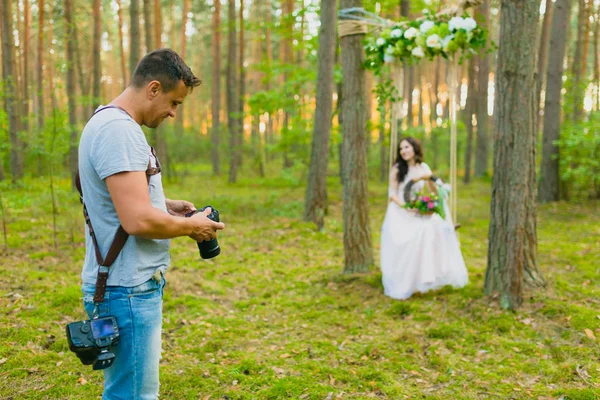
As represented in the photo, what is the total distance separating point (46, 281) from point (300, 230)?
4777mm

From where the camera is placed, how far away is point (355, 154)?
6.16m

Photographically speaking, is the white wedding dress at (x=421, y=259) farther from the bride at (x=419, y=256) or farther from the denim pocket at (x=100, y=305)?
the denim pocket at (x=100, y=305)

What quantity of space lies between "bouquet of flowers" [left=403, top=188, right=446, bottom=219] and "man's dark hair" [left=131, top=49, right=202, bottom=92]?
4.39 meters

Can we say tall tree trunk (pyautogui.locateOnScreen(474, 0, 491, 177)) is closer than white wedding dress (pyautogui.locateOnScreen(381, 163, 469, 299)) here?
No

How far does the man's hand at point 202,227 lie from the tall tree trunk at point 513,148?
12.1ft

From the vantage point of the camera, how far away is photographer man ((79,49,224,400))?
192 centimetres

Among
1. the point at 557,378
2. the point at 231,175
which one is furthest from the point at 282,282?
the point at 231,175

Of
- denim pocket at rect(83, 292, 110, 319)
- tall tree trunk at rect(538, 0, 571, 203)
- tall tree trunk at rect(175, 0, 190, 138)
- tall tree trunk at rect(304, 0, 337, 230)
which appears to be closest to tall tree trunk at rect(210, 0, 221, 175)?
tall tree trunk at rect(175, 0, 190, 138)

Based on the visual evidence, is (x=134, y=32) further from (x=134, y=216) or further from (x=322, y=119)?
(x=134, y=216)

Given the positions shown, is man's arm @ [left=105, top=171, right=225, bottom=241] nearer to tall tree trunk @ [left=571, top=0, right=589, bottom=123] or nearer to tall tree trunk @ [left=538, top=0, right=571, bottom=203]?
tall tree trunk @ [left=538, top=0, right=571, bottom=203]

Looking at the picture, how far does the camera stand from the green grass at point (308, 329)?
3918 millimetres

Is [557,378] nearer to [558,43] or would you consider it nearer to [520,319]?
[520,319]

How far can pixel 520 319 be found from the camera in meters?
4.98

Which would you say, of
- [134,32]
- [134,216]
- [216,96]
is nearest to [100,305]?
[134,216]
